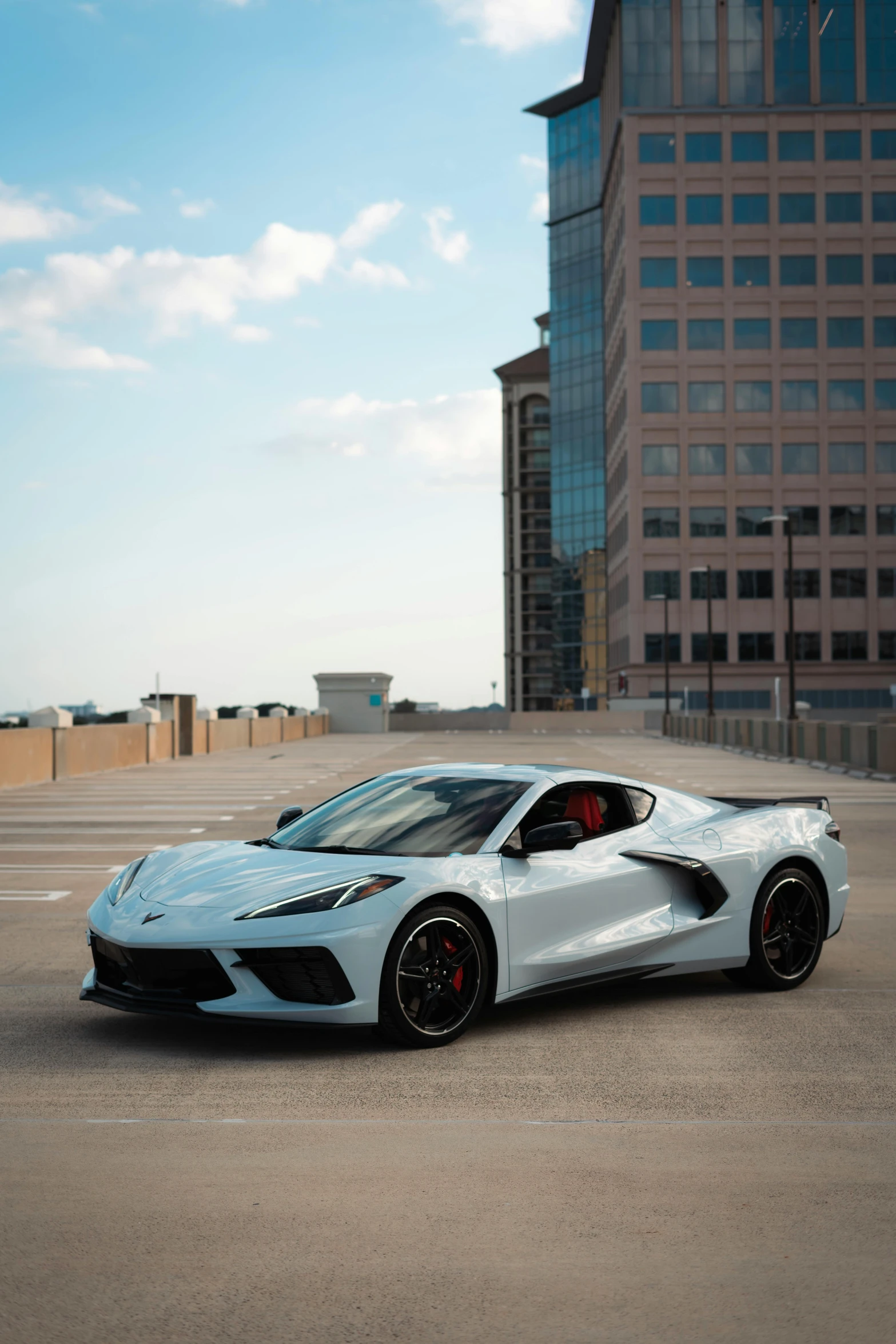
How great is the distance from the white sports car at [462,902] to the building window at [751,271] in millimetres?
92206

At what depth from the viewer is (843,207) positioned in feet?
310

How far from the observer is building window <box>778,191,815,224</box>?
9444cm

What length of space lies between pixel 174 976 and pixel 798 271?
317 ft

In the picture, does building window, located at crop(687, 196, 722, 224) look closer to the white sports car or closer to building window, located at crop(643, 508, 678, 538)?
building window, located at crop(643, 508, 678, 538)

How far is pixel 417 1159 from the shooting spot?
4723mm

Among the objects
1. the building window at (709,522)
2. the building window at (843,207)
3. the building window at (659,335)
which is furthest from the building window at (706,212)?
the building window at (709,522)

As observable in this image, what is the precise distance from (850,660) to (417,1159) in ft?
306

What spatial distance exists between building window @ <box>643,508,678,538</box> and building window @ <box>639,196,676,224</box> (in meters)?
19.5

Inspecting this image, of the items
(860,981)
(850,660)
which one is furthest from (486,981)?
(850,660)

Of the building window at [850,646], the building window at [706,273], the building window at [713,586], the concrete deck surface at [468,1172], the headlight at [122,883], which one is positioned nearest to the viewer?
the concrete deck surface at [468,1172]

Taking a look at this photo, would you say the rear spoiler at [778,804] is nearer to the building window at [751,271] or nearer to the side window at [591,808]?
the side window at [591,808]

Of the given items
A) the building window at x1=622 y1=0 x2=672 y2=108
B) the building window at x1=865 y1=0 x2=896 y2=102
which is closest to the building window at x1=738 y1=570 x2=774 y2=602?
the building window at x1=622 y1=0 x2=672 y2=108

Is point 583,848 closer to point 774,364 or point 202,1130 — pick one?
point 202,1130

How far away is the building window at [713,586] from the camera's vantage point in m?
93.7
